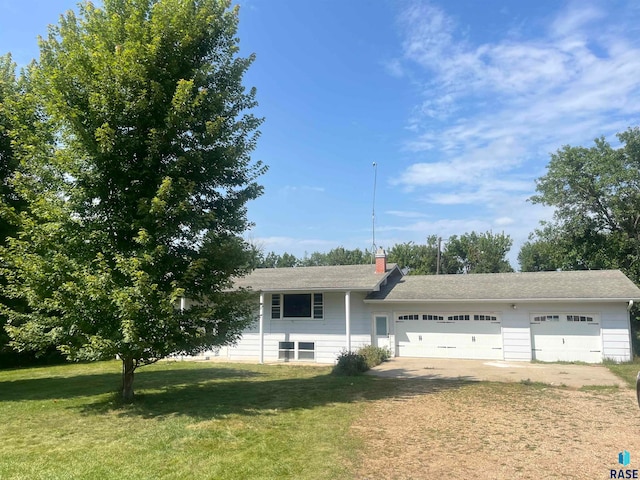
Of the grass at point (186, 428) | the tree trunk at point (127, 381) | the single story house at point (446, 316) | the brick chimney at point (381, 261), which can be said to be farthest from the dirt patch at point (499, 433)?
the brick chimney at point (381, 261)

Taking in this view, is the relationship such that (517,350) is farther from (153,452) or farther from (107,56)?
(107,56)

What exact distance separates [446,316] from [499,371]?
436 centimetres

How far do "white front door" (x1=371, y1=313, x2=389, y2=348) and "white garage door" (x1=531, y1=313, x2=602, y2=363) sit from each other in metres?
5.81

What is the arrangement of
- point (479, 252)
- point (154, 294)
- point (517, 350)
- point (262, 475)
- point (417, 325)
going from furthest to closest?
1. point (479, 252)
2. point (417, 325)
3. point (517, 350)
4. point (154, 294)
5. point (262, 475)

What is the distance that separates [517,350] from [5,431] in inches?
652

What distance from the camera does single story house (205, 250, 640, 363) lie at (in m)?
16.9

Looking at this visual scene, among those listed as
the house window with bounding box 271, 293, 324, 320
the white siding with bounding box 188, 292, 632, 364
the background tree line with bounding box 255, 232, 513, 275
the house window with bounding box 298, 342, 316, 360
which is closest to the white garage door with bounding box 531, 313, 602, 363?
the white siding with bounding box 188, 292, 632, 364

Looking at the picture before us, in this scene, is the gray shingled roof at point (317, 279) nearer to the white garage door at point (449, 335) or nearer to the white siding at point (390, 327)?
the white siding at point (390, 327)

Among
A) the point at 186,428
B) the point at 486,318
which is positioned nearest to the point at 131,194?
the point at 186,428

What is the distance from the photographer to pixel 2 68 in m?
13.7

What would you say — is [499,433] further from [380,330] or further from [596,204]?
[596,204]

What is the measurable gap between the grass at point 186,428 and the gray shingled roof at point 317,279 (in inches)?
208

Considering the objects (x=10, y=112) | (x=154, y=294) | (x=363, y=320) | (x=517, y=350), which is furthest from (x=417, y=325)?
(x=10, y=112)

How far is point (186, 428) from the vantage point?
25.5ft
